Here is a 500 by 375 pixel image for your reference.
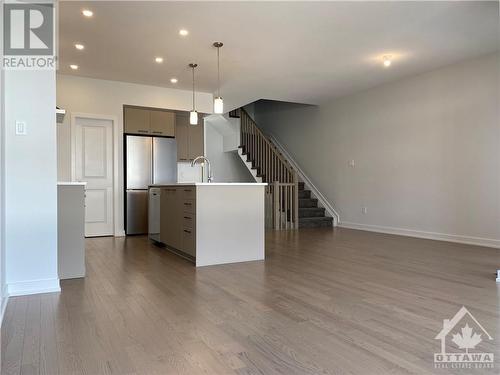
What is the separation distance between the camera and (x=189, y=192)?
393cm

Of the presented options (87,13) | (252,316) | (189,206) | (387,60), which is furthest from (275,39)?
(252,316)

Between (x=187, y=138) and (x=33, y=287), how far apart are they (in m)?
4.71

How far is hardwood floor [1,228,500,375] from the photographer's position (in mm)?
1670

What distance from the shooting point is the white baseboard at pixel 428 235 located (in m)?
4.92

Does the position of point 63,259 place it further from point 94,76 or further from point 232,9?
point 94,76

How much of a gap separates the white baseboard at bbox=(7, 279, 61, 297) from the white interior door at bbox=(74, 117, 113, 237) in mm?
3361

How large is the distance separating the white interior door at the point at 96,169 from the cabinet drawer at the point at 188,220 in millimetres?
2678

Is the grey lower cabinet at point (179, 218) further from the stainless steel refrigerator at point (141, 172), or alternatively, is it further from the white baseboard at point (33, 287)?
the stainless steel refrigerator at point (141, 172)

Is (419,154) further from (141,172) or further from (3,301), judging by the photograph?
(3,301)

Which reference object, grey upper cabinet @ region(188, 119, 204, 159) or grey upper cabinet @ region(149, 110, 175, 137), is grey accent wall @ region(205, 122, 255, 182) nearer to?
grey upper cabinet @ region(188, 119, 204, 159)

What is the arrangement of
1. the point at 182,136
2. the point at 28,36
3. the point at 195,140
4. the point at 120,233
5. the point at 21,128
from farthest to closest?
the point at 195,140 → the point at 182,136 → the point at 120,233 → the point at 28,36 → the point at 21,128

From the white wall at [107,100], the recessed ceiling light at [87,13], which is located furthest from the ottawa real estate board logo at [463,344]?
the white wall at [107,100]

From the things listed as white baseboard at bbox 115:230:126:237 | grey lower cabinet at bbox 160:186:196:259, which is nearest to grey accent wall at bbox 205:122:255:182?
white baseboard at bbox 115:230:126:237

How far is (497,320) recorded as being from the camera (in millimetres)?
2168
